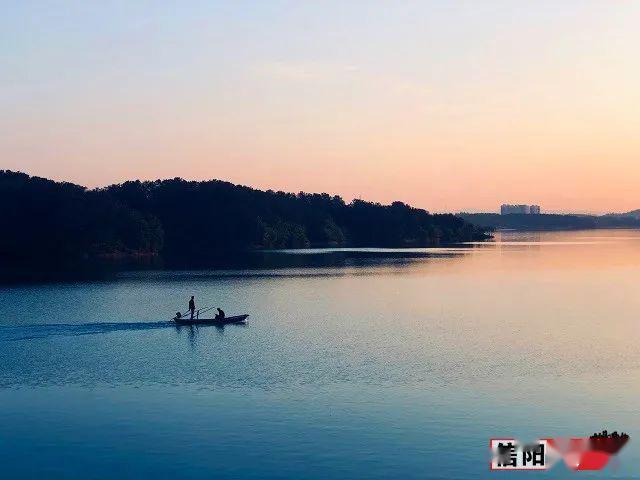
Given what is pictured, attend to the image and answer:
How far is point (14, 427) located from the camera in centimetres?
2625

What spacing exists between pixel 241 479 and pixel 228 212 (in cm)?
17434

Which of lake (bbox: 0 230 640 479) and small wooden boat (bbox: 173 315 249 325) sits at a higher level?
small wooden boat (bbox: 173 315 249 325)

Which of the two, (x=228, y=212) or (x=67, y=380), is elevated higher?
(x=228, y=212)

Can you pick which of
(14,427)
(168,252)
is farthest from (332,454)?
(168,252)

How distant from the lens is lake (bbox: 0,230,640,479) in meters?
23.5

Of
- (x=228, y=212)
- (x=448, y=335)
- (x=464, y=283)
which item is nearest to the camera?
(x=448, y=335)

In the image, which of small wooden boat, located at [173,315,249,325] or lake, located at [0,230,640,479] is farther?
small wooden boat, located at [173,315,249,325]

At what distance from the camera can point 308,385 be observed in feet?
108

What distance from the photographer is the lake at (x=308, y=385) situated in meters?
23.5

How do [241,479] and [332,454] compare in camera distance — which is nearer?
[241,479]

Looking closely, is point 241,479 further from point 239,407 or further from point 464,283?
point 464,283

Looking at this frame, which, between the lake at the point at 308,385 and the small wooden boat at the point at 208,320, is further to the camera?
the small wooden boat at the point at 208,320

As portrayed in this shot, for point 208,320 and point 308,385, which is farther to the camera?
point 208,320

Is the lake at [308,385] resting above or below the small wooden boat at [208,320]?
below
